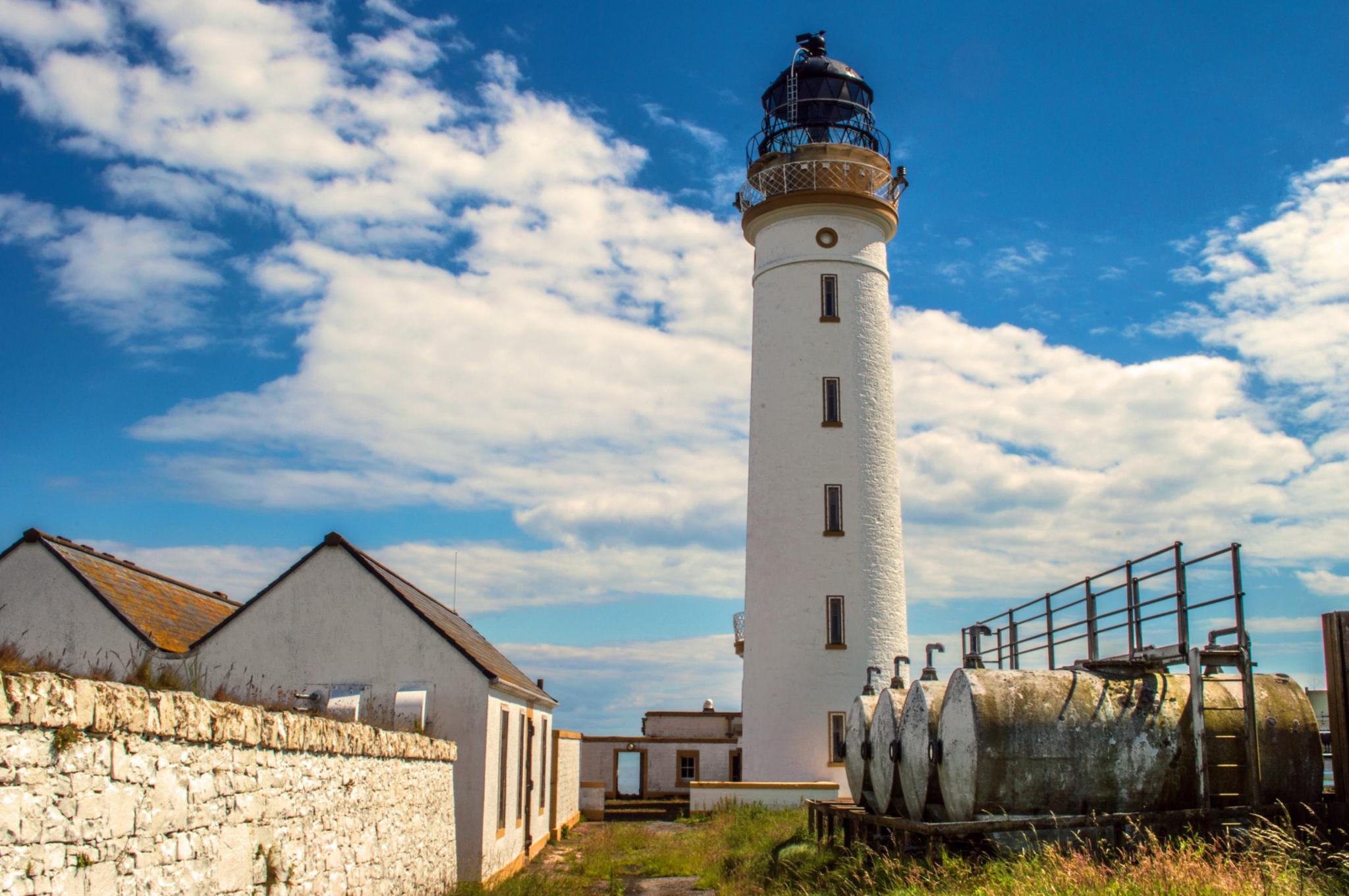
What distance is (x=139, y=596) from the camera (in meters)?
19.7

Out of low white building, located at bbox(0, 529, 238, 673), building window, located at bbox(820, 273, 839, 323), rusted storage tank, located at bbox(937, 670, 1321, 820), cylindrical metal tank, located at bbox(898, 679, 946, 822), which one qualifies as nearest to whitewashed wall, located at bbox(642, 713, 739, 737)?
building window, located at bbox(820, 273, 839, 323)

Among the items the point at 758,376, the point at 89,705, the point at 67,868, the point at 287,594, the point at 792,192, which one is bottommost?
the point at 67,868

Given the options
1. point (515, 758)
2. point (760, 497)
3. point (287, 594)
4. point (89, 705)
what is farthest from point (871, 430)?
point (89, 705)

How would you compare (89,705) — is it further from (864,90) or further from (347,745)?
(864,90)

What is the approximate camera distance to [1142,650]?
47.6 ft

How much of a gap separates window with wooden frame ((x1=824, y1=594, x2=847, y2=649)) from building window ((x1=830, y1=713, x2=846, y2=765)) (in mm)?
1479

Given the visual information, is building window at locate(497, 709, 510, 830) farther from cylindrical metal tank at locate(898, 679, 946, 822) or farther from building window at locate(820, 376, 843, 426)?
building window at locate(820, 376, 843, 426)

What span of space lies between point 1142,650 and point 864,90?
60.0 feet

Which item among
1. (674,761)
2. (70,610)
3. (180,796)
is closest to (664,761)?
(674,761)

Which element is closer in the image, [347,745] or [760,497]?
[347,745]

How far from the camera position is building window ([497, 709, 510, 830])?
17.6 m

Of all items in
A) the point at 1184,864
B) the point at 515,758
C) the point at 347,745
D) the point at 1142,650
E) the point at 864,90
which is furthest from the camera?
the point at 864,90

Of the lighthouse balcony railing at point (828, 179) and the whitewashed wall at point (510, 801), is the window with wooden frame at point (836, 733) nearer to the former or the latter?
the whitewashed wall at point (510, 801)

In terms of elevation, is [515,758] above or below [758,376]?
below
